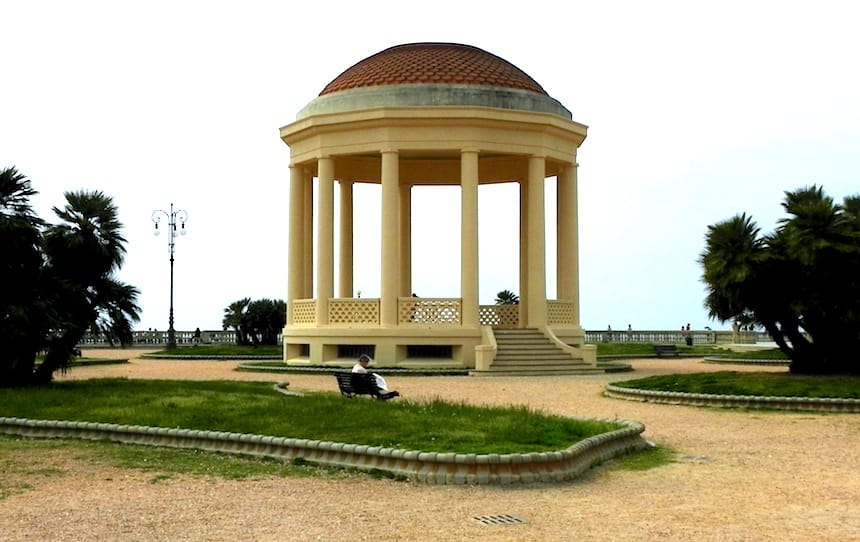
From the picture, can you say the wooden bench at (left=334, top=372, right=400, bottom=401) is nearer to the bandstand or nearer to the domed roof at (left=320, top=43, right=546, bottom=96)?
the bandstand

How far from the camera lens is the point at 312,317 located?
39312 mm

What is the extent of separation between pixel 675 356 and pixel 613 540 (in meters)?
46.8

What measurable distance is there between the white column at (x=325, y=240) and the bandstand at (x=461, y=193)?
0.04m

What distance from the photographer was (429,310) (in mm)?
37562

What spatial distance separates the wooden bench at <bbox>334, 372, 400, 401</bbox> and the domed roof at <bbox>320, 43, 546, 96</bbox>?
2094 centimetres

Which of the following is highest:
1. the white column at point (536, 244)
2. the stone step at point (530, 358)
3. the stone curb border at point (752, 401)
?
the white column at point (536, 244)

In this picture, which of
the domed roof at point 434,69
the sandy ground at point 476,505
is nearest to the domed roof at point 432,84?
the domed roof at point 434,69

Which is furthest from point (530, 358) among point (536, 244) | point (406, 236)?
point (406, 236)

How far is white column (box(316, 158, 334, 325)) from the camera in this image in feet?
125

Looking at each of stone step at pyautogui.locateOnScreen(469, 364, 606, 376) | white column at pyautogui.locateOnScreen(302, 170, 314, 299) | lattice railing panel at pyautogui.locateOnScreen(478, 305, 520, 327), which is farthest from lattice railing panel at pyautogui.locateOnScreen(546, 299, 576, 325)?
white column at pyautogui.locateOnScreen(302, 170, 314, 299)

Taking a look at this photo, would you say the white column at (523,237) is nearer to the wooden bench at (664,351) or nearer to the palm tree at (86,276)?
the wooden bench at (664,351)

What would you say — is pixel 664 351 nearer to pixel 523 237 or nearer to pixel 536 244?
pixel 523 237

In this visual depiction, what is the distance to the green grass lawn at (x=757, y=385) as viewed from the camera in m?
21.5

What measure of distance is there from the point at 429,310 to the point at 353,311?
9.71 feet
